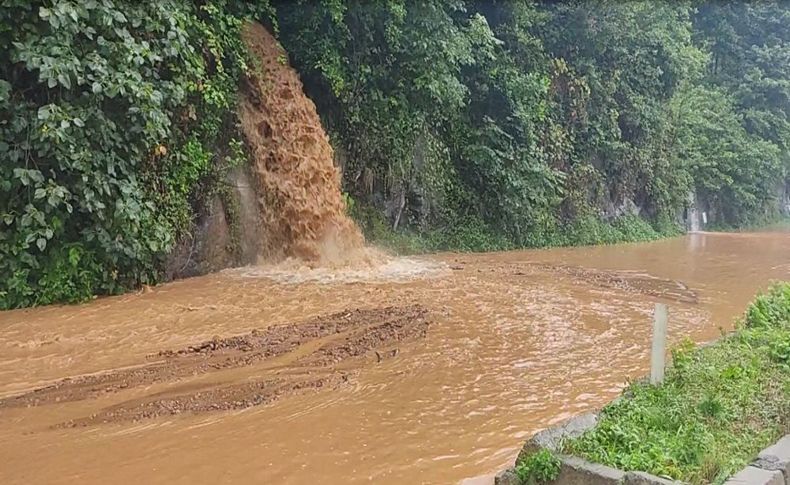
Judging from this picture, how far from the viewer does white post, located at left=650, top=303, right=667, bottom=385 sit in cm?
389

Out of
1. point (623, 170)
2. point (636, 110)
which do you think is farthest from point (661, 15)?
point (623, 170)

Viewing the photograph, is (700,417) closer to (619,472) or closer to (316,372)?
(619,472)

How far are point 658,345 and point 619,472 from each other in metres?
1.38

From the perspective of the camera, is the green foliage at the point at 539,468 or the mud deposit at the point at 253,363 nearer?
the green foliage at the point at 539,468

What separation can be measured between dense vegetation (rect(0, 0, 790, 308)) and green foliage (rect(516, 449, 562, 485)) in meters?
6.64

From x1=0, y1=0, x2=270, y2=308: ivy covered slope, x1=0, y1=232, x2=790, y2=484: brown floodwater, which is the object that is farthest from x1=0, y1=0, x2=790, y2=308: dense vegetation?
x1=0, y1=232, x2=790, y2=484: brown floodwater

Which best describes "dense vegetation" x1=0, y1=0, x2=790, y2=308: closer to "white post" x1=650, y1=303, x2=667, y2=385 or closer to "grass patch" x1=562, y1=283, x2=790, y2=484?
"white post" x1=650, y1=303, x2=667, y2=385

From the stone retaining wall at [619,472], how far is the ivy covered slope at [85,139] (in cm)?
657

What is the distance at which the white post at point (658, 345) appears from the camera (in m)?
3.89

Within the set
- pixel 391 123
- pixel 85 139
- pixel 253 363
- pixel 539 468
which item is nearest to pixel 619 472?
pixel 539 468

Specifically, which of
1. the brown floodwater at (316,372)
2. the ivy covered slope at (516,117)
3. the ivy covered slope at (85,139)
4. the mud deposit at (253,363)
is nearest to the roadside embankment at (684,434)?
the brown floodwater at (316,372)

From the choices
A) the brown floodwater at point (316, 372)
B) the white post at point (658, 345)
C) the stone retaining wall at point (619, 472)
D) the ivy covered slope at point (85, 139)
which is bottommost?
the brown floodwater at point (316, 372)

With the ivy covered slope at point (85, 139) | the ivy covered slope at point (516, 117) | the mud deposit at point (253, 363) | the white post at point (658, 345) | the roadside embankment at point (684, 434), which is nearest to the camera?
the roadside embankment at point (684, 434)

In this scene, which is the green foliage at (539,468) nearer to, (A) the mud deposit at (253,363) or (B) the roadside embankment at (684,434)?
(B) the roadside embankment at (684,434)
